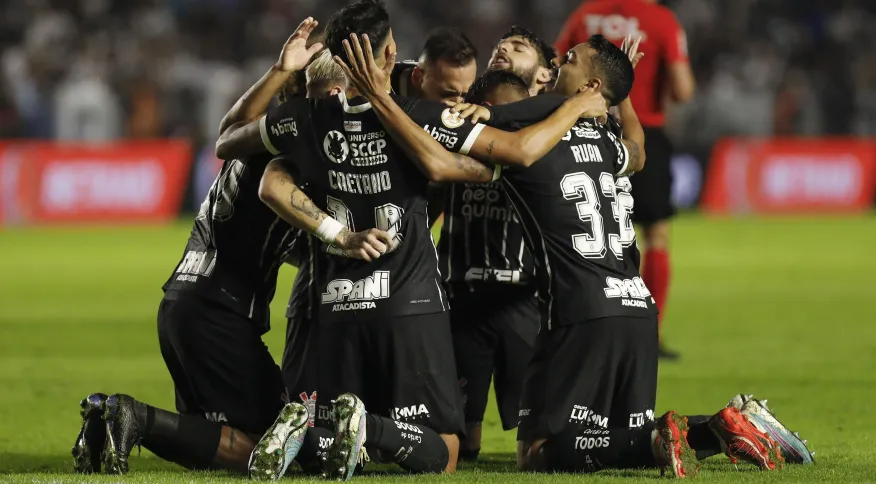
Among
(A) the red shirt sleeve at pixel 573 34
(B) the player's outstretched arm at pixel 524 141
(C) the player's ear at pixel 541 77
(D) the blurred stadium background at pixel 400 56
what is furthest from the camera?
(D) the blurred stadium background at pixel 400 56

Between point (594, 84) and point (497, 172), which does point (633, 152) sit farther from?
point (497, 172)

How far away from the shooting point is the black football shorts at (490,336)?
688 centimetres

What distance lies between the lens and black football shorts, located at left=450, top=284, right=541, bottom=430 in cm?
688

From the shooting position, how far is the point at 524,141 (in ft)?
19.0

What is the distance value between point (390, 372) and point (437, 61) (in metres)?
1.49

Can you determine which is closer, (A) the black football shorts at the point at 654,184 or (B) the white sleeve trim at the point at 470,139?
(B) the white sleeve trim at the point at 470,139

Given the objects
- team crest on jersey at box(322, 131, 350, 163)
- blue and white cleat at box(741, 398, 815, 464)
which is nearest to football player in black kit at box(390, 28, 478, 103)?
team crest on jersey at box(322, 131, 350, 163)

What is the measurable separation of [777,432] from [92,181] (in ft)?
55.2

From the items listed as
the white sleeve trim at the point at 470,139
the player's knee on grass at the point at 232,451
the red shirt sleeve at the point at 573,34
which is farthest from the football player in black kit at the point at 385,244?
the red shirt sleeve at the point at 573,34

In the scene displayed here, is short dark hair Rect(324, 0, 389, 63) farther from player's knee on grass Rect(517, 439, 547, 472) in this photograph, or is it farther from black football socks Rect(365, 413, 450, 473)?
player's knee on grass Rect(517, 439, 547, 472)

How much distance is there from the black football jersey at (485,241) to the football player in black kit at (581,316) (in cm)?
61

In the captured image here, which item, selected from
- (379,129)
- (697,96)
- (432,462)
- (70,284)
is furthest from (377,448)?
(697,96)

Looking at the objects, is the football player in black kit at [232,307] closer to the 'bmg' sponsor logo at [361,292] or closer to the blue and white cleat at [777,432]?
the 'bmg' sponsor logo at [361,292]

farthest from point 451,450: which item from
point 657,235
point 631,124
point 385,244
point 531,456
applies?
point 657,235
